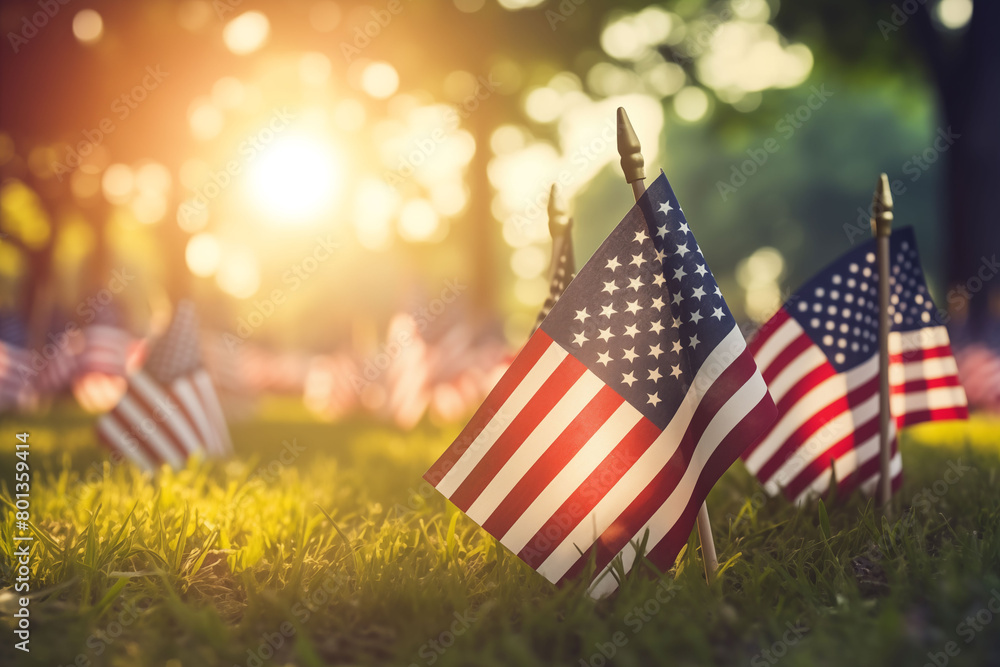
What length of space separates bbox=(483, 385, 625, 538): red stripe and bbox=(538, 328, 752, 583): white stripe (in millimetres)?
229

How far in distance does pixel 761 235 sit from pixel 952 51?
18.0 metres

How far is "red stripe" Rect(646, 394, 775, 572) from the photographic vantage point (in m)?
2.77

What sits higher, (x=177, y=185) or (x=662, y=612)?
(x=177, y=185)

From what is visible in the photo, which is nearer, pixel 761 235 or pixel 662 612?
pixel 662 612

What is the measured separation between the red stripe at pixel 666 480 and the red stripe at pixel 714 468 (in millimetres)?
84

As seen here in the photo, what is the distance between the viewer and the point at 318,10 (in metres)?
10.6

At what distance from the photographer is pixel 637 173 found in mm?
2934

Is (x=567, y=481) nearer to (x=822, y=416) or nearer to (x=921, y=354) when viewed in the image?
(x=822, y=416)

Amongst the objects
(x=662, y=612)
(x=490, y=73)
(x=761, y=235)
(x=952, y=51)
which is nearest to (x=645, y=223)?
(x=662, y=612)

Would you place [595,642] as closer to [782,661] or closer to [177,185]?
[782,661]

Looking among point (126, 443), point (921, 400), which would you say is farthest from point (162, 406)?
point (921, 400)

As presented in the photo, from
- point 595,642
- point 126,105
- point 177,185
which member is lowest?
point 595,642

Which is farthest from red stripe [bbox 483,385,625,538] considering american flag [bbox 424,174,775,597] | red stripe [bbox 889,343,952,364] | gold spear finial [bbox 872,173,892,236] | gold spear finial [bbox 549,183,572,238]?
red stripe [bbox 889,343,952,364]

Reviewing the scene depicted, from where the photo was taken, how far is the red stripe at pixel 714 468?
277cm
